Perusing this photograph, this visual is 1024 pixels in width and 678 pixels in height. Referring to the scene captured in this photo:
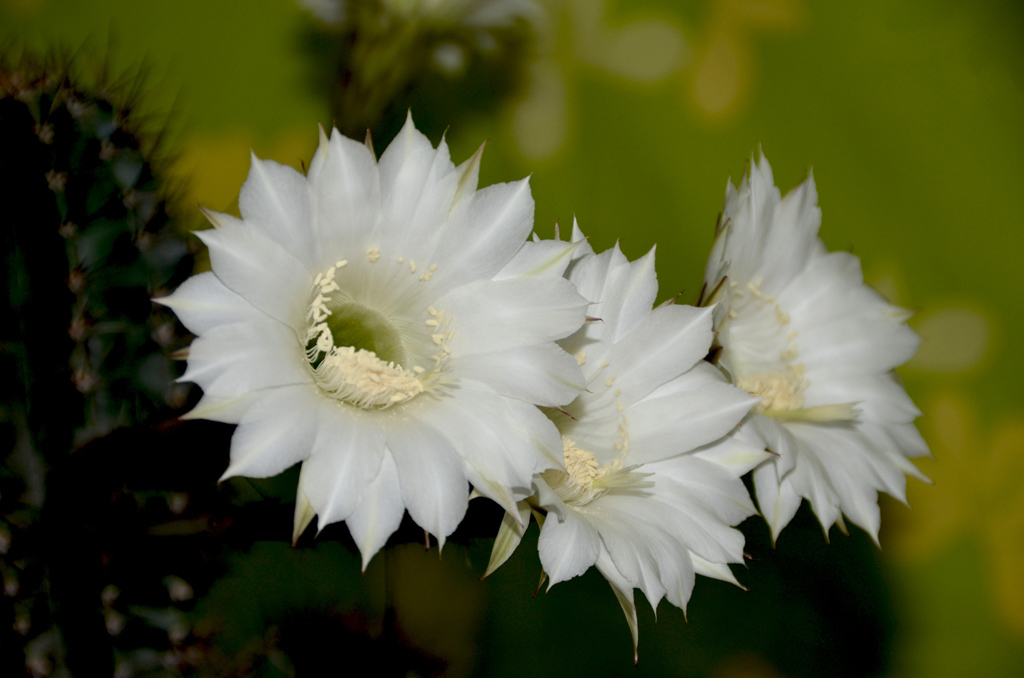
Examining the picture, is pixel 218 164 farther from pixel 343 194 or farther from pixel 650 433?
pixel 650 433

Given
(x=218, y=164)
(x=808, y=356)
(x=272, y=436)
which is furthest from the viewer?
(x=218, y=164)

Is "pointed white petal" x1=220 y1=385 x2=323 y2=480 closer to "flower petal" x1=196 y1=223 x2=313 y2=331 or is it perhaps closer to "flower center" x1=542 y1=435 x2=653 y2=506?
"flower petal" x1=196 y1=223 x2=313 y2=331

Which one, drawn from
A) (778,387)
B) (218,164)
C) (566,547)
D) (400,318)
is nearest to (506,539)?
(566,547)

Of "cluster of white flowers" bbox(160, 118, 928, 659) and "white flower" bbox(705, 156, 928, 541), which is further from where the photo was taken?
"white flower" bbox(705, 156, 928, 541)

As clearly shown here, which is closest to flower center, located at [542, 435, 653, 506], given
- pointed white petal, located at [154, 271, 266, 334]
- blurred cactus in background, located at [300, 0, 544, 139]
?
pointed white petal, located at [154, 271, 266, 334]

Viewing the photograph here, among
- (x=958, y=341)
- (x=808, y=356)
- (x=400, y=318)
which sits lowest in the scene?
(x=400, y=318)

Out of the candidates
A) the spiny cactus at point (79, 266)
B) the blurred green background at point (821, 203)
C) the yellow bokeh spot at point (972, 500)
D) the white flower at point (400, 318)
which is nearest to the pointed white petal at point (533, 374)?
the white flower at point (400, 318)
